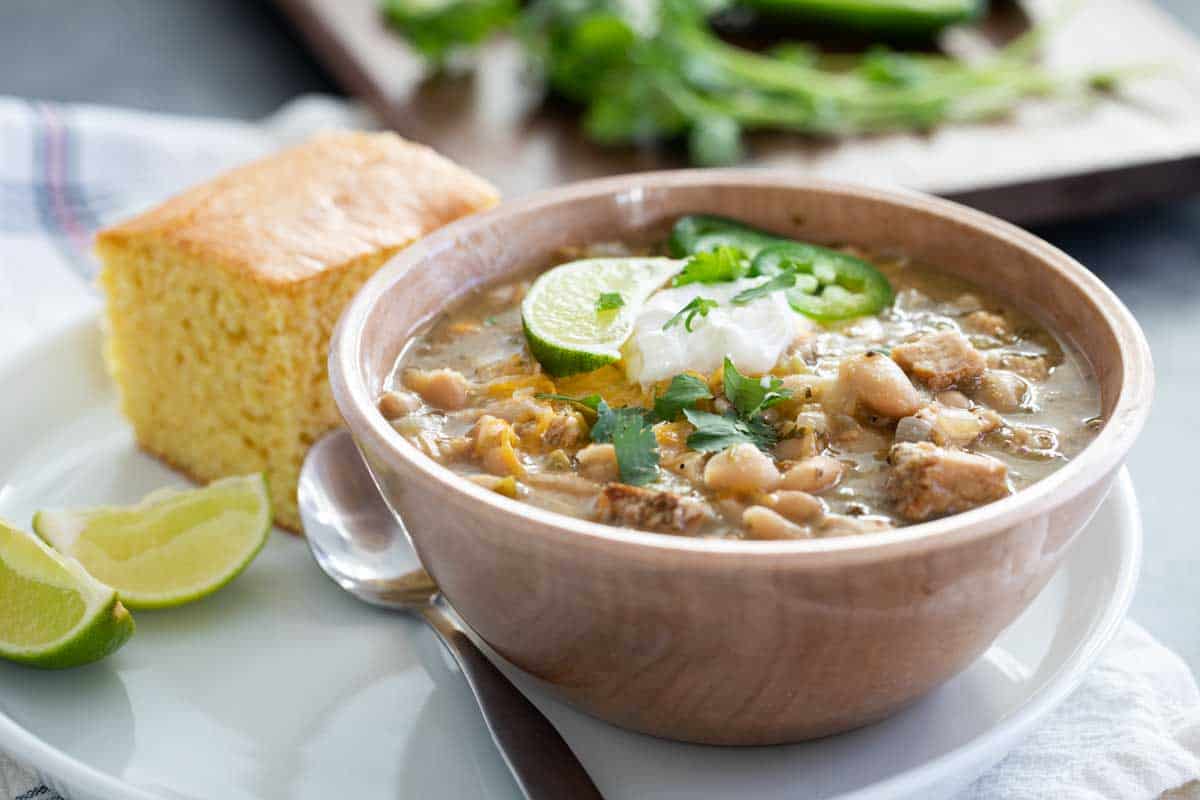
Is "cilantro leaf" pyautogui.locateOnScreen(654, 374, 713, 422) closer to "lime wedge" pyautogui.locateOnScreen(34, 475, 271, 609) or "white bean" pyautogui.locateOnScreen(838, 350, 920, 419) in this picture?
"white bean" pyautogui.locateOnScreen(838, 350, 920, 419)

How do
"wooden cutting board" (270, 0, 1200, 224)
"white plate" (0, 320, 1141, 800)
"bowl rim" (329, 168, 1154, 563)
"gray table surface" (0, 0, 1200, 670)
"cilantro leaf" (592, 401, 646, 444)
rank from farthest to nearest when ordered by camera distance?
1. "wooden cutting board" (270, 0, 1200, 224)
2. "gray table surface" (0, 0, 1200, 670)
3. "cilantro leaf" (592, 401, 646, 444)
4. "white plate" (0, 320, 1141, 800)
5. "bowl rim" (329, 168, 1154, 563)

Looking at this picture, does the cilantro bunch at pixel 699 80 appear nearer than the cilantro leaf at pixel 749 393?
No

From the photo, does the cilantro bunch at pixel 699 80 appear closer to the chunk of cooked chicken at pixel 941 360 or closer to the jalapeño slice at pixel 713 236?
the jalapeño slice at pixel 713 236

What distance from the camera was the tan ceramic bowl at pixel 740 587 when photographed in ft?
A: 5.93

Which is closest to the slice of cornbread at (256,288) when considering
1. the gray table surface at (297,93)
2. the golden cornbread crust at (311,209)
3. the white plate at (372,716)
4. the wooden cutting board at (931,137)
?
the golden cornbread crust at (311,209)

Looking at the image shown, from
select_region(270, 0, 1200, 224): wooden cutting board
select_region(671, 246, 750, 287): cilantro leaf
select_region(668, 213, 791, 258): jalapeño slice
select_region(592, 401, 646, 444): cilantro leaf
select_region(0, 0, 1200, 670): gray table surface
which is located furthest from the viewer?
select_region(270, 0, 1200, 224): wooden cutting board

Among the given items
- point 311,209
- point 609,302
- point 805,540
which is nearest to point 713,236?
point 609,302

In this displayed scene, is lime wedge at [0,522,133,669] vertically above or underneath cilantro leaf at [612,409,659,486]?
underneath

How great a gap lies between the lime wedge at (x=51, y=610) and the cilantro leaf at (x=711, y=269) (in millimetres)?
1129

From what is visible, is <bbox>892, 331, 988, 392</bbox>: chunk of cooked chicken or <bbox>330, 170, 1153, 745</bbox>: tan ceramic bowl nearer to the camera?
<bbox>330, 170, 1153, 745</bbox>: tan ceramic bowl

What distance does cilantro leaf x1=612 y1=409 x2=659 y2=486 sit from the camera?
211 cm

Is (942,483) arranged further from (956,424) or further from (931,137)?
(931,137)

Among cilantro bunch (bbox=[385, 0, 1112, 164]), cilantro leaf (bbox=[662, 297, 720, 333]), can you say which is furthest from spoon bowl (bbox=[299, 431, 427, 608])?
cilantro bunch (bbox=[385, 0, 1112, 164])

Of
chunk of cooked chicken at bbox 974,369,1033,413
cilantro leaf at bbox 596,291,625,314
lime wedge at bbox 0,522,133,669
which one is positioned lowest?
lime wedge at bbox 0,522,133,669
